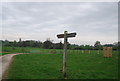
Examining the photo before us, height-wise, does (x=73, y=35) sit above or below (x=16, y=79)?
above

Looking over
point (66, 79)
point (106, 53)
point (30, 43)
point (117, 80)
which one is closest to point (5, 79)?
point (66, 79)

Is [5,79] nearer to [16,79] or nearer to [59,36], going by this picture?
[16,79]

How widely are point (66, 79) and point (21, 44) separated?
228 ft

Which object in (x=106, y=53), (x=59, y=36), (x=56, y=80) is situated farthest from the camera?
(x=106, y=53)

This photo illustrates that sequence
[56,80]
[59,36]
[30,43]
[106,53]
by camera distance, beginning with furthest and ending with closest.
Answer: [30,43], [106,53], [59,36], [56,80]

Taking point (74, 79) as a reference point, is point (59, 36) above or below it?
above

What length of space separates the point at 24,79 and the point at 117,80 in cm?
442

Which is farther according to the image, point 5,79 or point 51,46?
point 51,46

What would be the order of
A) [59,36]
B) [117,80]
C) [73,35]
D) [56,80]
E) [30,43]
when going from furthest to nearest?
[30,43] → [59,36] → [73,35] → [117,80] → [56,80]

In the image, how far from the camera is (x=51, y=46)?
250 ft

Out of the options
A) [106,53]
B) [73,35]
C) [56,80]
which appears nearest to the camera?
[56,80]

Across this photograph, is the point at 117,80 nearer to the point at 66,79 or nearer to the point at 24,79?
the point at 66,79

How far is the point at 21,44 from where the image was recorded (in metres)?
73.1

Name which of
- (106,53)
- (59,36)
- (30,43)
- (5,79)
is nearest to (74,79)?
(59,36)
